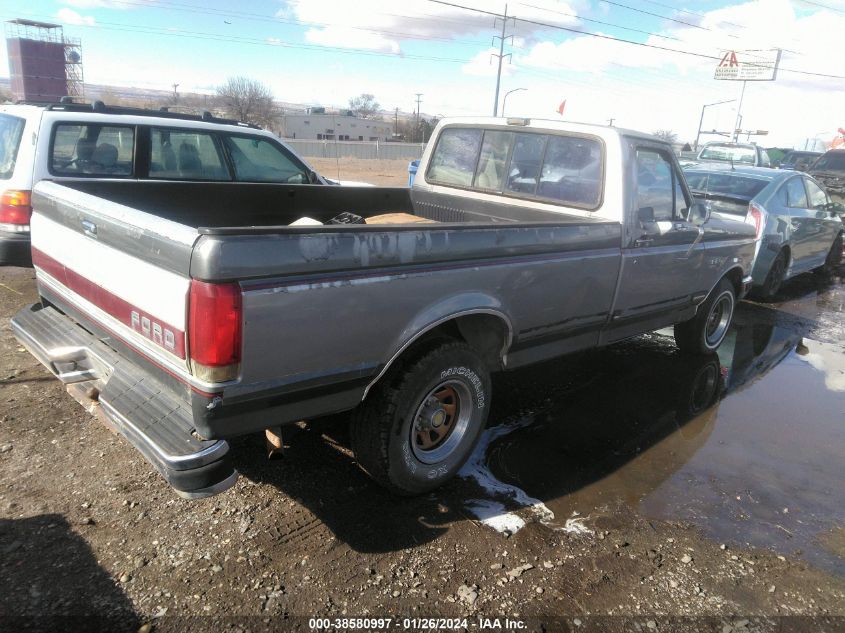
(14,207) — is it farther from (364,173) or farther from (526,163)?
(364,173)

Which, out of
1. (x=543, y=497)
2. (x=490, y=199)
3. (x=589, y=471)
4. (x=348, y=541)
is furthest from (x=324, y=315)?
(x=490, y=199)

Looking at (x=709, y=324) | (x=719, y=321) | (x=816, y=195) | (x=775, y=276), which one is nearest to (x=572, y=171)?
(x=709, y=324)

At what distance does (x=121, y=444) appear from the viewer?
11.6 feet

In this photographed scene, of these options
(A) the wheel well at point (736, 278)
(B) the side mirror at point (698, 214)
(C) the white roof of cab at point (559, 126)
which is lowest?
(A) the wheel well at point (736, 278)

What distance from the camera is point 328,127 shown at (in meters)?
86.9

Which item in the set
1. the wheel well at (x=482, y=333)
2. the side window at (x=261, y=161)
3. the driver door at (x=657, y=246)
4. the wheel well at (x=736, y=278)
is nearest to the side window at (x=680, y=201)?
the driver door at (x=657, y=246)

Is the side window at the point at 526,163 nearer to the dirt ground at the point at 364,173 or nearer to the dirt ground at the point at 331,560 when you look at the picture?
the dirt ground at the point at 331,560

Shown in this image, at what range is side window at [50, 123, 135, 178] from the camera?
215 inches

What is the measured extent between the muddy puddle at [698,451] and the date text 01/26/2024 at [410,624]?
68 centimetres

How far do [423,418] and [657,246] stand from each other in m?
2.32

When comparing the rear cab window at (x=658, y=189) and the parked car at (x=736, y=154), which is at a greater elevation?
the parked car at (x=736, y=154)

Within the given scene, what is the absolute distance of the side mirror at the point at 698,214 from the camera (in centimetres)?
463

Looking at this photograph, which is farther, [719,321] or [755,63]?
[755,63]

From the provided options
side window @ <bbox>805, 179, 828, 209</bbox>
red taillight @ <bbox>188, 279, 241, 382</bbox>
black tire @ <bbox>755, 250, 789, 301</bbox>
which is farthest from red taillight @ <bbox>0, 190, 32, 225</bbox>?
side window @ <bbox>805, 179, 828, 209</bbox>
